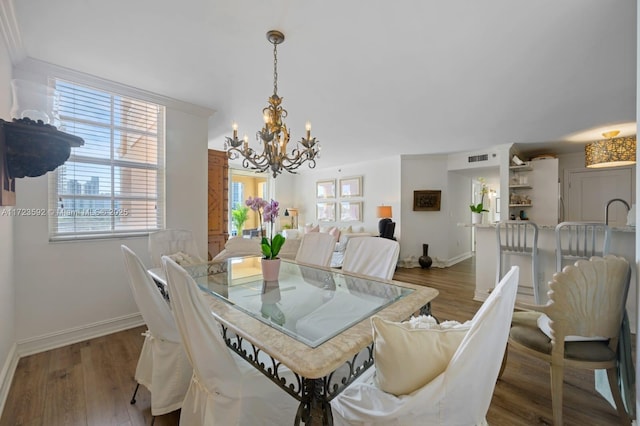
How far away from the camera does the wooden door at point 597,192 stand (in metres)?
4.98

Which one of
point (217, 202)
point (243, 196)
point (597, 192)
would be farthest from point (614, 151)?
point (243, 196)

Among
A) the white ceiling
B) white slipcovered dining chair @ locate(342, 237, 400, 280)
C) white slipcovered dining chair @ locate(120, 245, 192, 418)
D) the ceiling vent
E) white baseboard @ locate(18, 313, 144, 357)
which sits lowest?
A: white baseboard @ locate(18, 313, 144, 357)

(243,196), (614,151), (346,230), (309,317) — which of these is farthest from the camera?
(243,196)

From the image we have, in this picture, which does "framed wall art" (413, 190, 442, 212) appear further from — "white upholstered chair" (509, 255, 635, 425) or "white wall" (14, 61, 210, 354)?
"white wall" (14, 61, 210, 354)

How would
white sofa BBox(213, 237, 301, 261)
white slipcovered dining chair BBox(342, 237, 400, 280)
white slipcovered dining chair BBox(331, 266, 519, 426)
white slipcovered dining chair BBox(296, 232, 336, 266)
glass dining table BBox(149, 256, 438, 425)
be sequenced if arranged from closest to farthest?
white slipcovered dining chair BBox(331, 266, 519, 426) < glass dining table BBox(149, 256, 438, 425) < white slipcovered dining chair BBox(342, 237, 400, 280) < white slipcovered dining chair BBox(296, 232, 336, 266) < white sofa BBox(213, 237, 301, 261)

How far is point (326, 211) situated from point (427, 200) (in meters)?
2.83

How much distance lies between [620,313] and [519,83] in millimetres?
2245

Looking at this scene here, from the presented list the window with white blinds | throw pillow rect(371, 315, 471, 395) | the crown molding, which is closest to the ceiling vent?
throw pillow rect(371, 315, 471, 395)

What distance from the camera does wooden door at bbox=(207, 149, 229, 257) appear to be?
12.2ft

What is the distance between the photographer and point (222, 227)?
3914mm

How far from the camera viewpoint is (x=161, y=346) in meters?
1.46

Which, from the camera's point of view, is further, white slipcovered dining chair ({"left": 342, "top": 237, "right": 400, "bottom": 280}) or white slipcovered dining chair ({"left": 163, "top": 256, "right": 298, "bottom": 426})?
white slipcovered dining chair ({"left": 342, "top": 237, "right": 400, "bottom": 280})

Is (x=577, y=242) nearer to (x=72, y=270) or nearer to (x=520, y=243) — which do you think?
(x=520, y=243)

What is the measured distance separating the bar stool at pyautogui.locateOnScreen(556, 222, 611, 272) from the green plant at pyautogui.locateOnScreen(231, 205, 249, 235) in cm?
681
